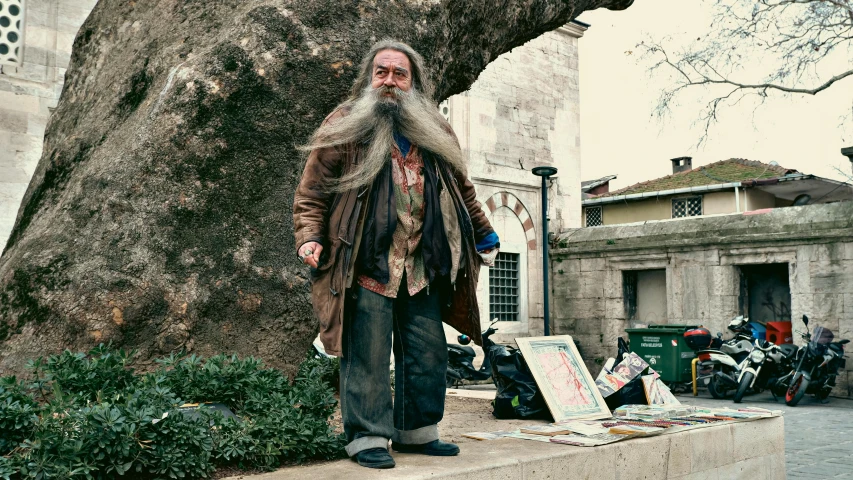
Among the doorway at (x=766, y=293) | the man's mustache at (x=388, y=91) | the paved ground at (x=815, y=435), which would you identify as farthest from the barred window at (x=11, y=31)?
the doorway at (x=766, y=293)

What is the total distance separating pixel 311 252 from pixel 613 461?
1825 millimetres

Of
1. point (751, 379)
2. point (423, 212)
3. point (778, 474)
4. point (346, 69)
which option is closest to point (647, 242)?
point (751, 379)

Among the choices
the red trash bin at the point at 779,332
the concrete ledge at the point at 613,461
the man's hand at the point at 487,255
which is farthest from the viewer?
the red trash bin at the point at 779,332

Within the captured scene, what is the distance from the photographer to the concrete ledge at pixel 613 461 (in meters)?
2.98

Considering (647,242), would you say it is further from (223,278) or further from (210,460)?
(210,460)

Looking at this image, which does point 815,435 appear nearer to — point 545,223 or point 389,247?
point 389,247

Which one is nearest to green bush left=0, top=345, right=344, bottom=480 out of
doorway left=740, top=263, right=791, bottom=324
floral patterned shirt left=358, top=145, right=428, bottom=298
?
floral patterned shirt left=358, top=145, right=428, bottom=298

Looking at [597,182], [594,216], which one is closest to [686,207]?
[594,216]

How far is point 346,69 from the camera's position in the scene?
15.4 ft

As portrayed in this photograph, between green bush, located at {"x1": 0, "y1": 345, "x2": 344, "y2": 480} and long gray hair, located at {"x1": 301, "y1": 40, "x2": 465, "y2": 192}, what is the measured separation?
975mm

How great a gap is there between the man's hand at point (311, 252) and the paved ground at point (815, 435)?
3239 millimetres

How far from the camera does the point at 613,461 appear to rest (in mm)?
3785

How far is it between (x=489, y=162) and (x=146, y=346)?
1570cm

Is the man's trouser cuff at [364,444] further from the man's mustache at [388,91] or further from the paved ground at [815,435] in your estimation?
the paved ground at [815,435]
